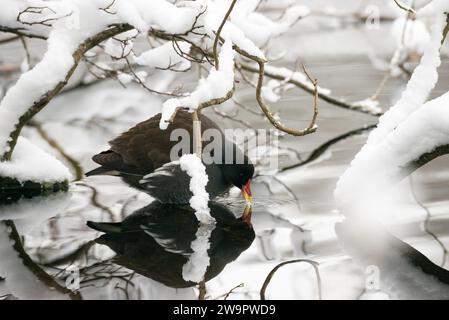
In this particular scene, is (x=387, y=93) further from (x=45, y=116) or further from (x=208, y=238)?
(x=208, y=238)

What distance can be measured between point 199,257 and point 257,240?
0.43m

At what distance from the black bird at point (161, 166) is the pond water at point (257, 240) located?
129mm

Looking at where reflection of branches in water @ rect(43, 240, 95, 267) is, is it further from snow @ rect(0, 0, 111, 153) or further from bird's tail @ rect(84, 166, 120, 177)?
snow @ rect(0, 0, 111, 153)

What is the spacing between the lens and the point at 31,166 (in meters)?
6.28

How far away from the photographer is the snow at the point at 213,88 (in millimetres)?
5000

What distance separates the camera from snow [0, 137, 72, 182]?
6.21 meters

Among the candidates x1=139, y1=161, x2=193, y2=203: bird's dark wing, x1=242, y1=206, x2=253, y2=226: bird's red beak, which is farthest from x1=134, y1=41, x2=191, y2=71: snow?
x1=242, y1=206, x2=253, y2=226: bird's red beak

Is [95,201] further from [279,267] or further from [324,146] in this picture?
[324,146]

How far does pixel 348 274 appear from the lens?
4684 millimetres

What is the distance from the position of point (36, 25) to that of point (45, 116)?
2.86 m

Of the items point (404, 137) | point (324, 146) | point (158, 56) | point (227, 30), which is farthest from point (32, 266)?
point (324, 146)

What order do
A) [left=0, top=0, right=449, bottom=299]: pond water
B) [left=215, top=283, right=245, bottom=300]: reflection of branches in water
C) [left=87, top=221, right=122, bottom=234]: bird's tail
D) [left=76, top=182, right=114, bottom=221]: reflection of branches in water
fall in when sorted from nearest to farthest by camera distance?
[left=215, top=283, right=245, bottom=300]: reflection of branches in water
[left=0, top=0, right=449, bottom=299]: pond water
[left=87, top=221, right=122, bottom=234]: bird's tail
[left=76, top=182, right=114, bottom=221]: reflection of branches in water

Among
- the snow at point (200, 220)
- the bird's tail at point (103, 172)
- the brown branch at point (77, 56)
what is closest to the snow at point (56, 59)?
the brown branch at point (77, 56)

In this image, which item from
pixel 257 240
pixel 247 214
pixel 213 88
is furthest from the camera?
pixel 247 214
